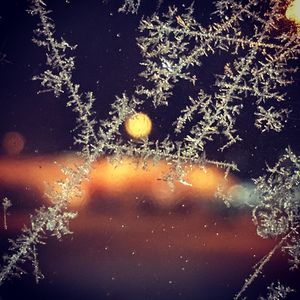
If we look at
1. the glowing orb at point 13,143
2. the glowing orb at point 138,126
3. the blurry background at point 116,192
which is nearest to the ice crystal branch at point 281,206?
the blurry background at point 116,192

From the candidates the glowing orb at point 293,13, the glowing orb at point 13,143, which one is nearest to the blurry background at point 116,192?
the glowing orb at point 13,143

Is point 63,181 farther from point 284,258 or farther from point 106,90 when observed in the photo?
point 284,258

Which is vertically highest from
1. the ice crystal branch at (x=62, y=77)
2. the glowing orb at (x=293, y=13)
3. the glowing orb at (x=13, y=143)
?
the glowing orb at (x=293, y=13)

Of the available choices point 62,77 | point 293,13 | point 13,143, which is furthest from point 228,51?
point 13,143

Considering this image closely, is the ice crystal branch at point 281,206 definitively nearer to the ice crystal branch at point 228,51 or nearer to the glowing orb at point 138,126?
the ice crystal branch at point 228,51

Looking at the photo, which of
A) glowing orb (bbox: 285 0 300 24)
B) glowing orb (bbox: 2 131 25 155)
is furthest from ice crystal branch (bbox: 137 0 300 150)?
glowing orb (bbox: 2 131 25 155)

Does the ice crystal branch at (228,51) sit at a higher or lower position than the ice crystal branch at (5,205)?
higher
